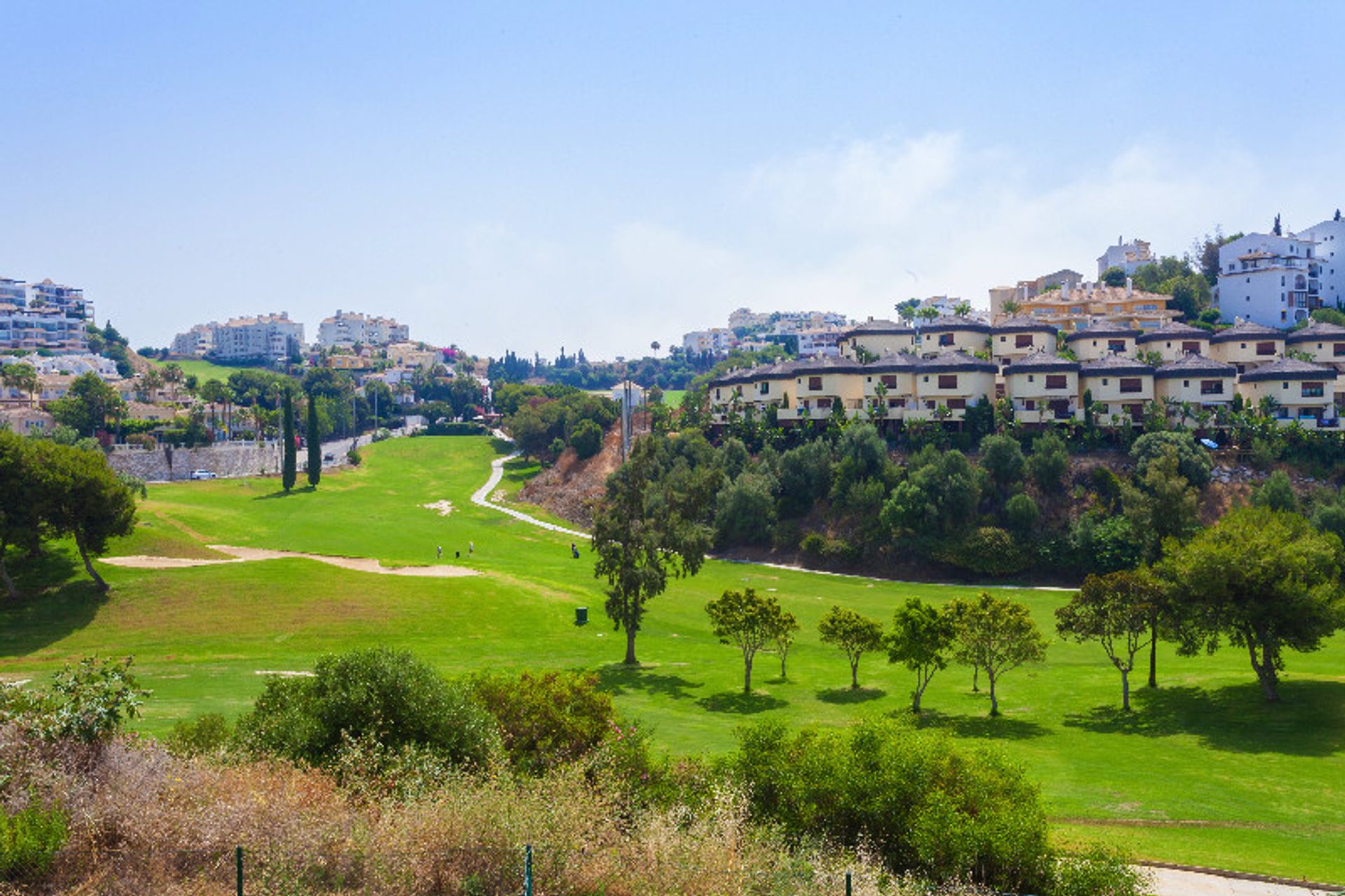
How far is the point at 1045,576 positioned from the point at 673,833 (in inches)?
2272

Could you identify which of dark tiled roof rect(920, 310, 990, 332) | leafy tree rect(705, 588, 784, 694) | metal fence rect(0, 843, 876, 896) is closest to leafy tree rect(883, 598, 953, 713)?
leafy tree rect(705, 588, 784, 694)

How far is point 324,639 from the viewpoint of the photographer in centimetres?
4266

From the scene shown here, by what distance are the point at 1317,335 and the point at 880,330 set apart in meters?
40.2

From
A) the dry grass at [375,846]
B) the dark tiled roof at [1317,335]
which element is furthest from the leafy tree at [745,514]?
the dry grass at [375,846]

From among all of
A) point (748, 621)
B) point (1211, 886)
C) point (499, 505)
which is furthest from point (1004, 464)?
point (1211, 886)

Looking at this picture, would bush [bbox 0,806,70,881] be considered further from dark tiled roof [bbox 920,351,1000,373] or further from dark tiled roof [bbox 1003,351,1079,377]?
dark tiled roof [bbox 1003,351,1079,377]

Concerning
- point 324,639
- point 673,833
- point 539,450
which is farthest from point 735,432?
point 673,833

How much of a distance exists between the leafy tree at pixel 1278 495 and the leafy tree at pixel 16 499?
73914 mm

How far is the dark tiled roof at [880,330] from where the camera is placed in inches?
3893

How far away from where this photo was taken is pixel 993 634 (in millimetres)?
35500

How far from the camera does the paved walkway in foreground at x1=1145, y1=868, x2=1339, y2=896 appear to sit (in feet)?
63.1

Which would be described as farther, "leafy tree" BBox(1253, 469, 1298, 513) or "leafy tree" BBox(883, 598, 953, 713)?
"leafy tree" BBox(1253, 469, 1298, 513)

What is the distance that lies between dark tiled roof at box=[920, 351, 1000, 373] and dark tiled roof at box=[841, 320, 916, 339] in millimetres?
13771

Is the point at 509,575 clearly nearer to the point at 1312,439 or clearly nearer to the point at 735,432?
the point at 735,432
